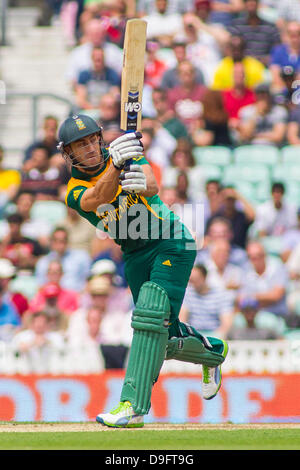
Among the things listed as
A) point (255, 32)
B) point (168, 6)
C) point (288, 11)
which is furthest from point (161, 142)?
point (288, 11)

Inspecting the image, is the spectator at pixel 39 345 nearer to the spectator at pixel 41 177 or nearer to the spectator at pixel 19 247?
the spectator at pixel 19 247

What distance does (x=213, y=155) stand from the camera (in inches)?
474

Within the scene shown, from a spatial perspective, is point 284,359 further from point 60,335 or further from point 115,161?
point 115,161

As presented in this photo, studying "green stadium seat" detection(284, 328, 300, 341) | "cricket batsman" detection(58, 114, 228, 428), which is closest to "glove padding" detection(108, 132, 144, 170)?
"cricket batsman" detection(58, 114, 228, 428)

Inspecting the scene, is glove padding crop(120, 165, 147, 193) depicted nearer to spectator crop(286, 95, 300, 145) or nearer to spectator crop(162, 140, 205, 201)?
spectator crop(162, 140, 205, 201)

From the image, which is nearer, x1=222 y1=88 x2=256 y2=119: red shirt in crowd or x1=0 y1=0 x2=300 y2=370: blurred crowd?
x1=0 y1=0 x2=300 y2=370: blurred crowd

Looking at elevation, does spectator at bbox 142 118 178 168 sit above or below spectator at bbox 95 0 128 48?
below

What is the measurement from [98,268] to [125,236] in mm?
4005

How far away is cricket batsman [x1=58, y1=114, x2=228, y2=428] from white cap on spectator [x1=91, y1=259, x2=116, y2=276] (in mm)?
3654

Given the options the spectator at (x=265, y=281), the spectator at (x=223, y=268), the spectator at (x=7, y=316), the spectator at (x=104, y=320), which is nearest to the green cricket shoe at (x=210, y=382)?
the spectator at (x=104, y=320)

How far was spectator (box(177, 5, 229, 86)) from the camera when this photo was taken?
43.1ft

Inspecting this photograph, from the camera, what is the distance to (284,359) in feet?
29.2

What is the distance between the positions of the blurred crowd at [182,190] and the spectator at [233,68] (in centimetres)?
2
